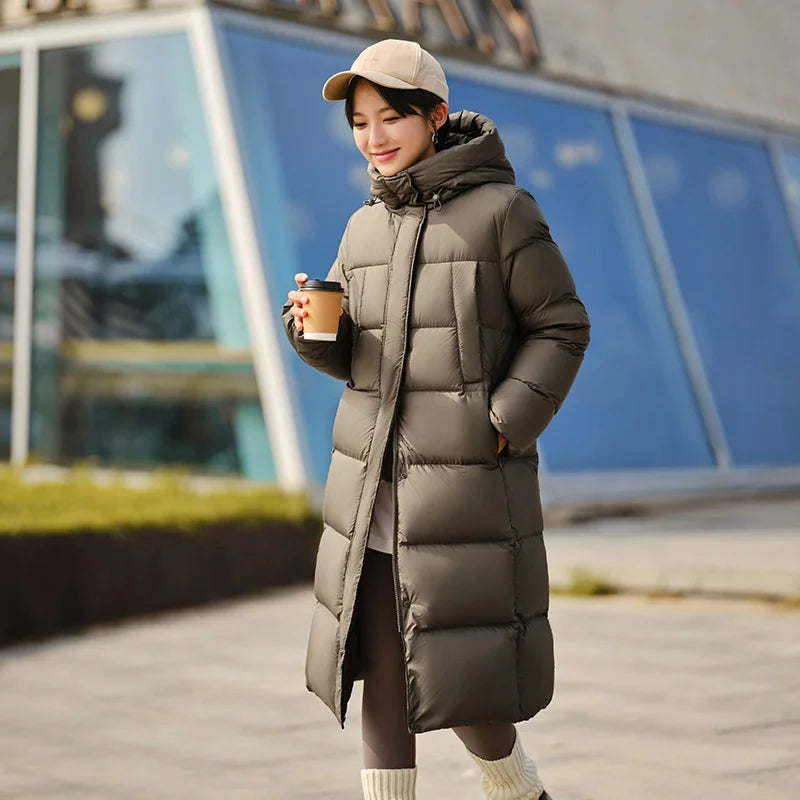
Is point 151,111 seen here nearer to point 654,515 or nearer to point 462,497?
point 654,515

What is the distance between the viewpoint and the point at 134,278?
393 inches

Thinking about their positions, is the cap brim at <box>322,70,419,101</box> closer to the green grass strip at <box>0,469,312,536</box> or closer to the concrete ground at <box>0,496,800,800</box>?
the concrete ground at <box>0,496,800,800</box>

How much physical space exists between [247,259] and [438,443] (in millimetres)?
6119

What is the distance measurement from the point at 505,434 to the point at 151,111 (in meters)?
7.35

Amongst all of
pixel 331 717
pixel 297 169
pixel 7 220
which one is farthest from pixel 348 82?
pixel 7 220

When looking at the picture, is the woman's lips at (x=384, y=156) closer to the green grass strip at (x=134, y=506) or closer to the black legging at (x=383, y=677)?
the black legging at (x=383, y=677)

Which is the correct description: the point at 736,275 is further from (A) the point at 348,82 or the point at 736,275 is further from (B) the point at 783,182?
(A) the point at 348,82

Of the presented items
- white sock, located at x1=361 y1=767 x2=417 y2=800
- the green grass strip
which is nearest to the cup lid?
white sock, located at x1=361 y1=767 x2=417 y2=800

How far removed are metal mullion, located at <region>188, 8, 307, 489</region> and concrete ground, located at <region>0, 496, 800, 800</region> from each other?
1415mm

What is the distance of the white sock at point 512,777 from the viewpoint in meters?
3.29

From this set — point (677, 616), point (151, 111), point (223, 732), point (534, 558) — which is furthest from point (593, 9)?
point (534, 558)

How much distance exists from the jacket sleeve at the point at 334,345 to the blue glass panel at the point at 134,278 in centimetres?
572

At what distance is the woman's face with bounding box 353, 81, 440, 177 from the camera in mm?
3275

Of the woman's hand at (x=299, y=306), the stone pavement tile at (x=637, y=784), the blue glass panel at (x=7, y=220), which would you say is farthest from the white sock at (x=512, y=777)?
the blue glass panel at (x=7, y=220)
